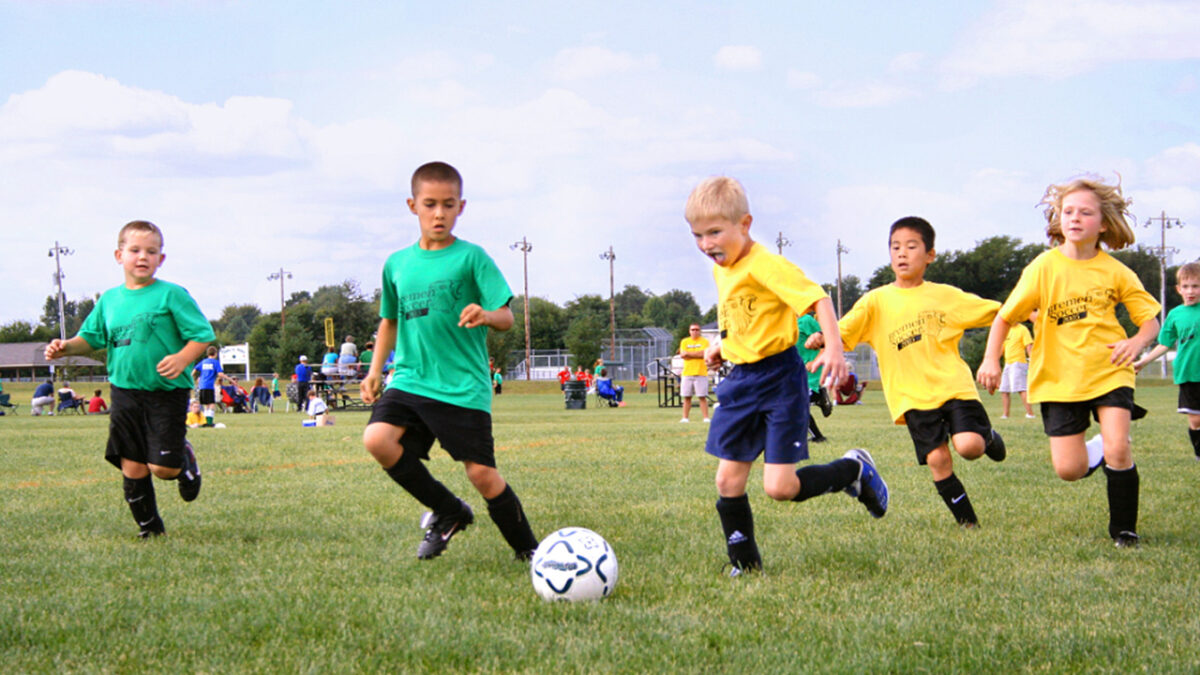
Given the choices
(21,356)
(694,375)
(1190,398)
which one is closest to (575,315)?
(21,356)

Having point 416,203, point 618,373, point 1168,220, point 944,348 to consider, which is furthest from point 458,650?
point 1168,220

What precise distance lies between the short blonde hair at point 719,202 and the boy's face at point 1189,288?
697 cm

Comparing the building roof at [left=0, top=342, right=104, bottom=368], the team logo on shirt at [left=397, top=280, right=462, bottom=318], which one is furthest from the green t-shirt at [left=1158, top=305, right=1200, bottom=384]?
the building roof at [left=0, top=342, right=104, bottom=368]

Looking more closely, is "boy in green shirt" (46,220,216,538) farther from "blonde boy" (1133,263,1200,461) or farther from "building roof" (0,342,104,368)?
"building roof" (0,342,104,368)

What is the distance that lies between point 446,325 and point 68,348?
2.79 meters

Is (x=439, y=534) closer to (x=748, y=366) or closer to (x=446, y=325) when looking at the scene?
(x=446, y=325)

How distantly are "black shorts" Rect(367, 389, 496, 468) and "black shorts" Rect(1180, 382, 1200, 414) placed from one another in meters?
8.11

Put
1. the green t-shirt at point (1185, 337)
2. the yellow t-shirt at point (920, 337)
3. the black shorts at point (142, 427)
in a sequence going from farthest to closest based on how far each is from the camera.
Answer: the green t-shirt at point (1185, 337), the yellow t-shirt at point (920, 337), the black shorts at point (142, 427)

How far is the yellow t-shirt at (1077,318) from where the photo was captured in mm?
5109

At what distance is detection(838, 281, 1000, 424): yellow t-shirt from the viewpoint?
19.2 feet

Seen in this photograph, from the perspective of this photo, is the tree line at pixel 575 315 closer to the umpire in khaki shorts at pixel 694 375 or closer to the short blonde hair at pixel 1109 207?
the umpire in khaki shorts at pixel 694 375

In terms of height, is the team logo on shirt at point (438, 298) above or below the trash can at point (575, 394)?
above

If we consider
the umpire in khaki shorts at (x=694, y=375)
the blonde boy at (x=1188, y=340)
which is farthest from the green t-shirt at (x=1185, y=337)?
the umpire in khaki shorts at (x=694, y=375)

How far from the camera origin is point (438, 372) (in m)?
4.56
